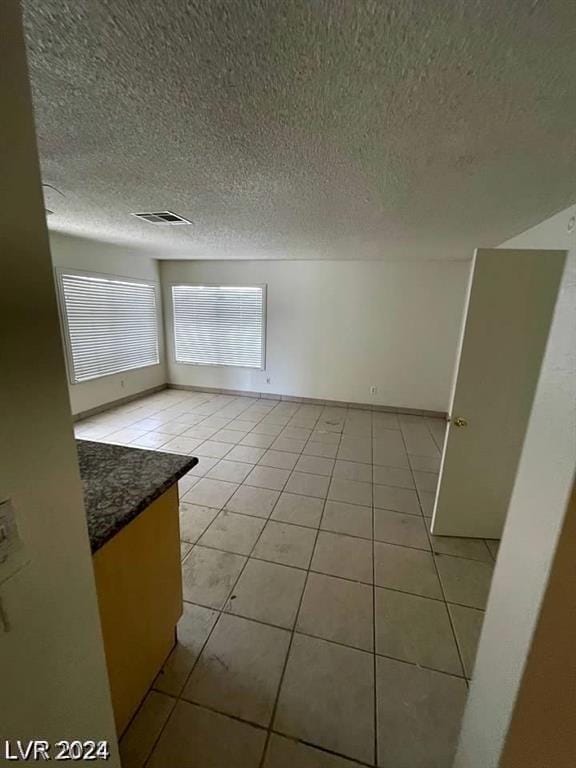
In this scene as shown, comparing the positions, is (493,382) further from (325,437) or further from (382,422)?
(382,422)

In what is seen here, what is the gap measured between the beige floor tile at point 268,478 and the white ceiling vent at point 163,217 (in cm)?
247

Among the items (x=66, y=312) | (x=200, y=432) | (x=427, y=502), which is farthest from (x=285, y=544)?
(x=66, y=312)

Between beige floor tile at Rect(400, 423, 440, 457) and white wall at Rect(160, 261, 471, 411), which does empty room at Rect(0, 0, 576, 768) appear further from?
white wall at Rect(160, 261, 471, 411)

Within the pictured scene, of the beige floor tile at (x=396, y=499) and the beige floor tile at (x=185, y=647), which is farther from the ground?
the beige floor tile at (x=396, y=499)

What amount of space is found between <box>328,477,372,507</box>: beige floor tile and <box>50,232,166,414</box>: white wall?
121 inches

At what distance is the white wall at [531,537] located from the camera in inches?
23.8

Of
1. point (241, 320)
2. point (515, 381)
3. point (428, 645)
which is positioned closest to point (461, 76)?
point (515, 381)

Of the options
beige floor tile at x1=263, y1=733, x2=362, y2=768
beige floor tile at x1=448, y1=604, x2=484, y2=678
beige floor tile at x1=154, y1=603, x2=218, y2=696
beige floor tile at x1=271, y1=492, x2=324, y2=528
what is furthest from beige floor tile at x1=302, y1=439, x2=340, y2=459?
beige floor tile at x1=263, y1=733, x2=362, y2=768

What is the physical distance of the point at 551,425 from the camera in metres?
0.65

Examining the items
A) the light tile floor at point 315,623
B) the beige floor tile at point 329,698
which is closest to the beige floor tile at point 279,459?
the light tile floor at point 315,623

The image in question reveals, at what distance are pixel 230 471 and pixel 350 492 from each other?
3.92 ft

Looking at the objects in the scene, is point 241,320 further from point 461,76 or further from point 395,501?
point 461,76

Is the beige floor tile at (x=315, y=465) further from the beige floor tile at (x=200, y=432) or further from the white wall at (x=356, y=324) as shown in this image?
the white wall at (x=356, y=324)

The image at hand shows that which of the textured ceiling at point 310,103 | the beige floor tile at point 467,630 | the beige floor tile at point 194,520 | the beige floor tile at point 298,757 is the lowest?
the beige floor tile at point 298,757
